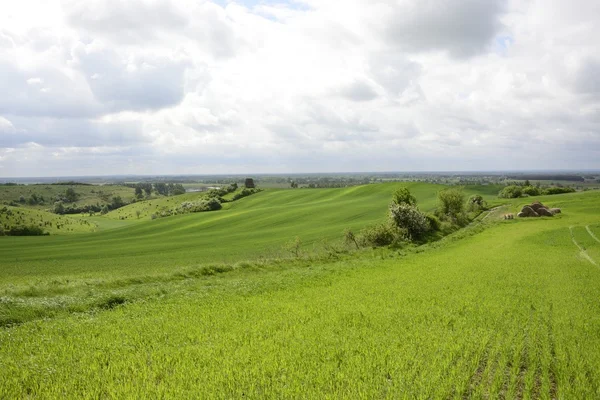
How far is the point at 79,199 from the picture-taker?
636 feet

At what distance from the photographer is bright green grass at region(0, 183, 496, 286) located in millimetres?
35562

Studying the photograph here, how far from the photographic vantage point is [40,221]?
289 feet

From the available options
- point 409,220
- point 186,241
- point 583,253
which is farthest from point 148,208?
point 583,253

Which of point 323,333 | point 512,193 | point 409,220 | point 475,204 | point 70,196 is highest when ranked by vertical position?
point 512,193

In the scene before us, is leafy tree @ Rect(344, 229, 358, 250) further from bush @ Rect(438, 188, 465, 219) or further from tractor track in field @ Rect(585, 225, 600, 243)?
bush @ Rect(438, 188, 465, 219)

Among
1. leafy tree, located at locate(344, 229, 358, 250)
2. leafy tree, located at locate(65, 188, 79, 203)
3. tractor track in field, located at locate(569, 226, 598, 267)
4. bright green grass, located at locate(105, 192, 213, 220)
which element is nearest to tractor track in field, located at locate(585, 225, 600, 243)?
tractor track in field, located at locate(569, 226, 598, 267)

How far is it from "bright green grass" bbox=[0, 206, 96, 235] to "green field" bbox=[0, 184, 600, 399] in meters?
65.2

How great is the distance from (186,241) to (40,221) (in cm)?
5627

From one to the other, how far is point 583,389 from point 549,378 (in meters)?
0.79

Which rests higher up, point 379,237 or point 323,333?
point 323,333

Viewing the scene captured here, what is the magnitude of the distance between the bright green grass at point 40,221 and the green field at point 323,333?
65.2 metres

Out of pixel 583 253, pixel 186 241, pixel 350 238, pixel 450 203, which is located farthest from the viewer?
pixel 450 203

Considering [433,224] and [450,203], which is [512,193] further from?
[433,224]

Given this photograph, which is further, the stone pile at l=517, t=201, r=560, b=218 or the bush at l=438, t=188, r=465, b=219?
the stone pile at l=517, t=201, r=560, b=218
